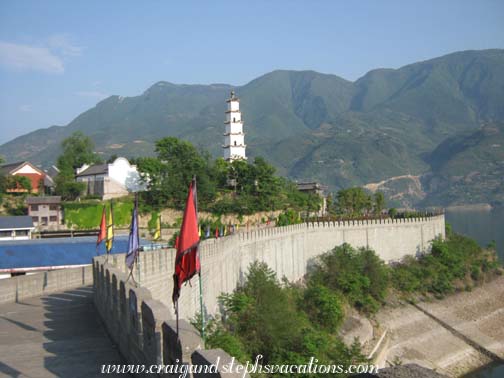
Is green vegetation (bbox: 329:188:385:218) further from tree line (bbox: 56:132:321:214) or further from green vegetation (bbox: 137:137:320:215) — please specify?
green vegetation (bbox: 137:137:320:215)

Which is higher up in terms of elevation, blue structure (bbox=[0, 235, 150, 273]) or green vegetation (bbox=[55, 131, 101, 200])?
green vegetation (bbox=[55, 131, 101, 200])

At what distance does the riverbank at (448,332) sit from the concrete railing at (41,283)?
65.2 feet

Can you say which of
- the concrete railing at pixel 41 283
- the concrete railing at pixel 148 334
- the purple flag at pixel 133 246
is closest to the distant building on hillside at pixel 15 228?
the concrete railing at pixel 41 283

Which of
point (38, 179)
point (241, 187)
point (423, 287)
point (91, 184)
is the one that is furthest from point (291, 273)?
point (38, 179)

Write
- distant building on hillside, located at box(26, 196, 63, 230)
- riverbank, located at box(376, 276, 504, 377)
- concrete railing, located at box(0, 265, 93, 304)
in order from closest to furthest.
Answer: concrete railing, located at box(0, 265, 93, 304) < riverbank, located at box(376, 276, 504, 377) < distant building on hillside, located at box(26, 196, 63, 230)

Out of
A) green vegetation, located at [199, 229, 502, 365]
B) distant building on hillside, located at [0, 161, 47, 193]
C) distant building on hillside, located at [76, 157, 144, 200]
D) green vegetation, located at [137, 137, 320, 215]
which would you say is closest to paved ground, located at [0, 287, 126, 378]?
green vegetation, located at [199, 229, 502, 365]

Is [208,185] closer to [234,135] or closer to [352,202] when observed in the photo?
[234,135]

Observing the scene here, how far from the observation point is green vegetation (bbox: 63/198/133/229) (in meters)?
56.6

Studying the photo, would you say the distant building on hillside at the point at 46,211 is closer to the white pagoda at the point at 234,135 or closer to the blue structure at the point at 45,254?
the blue structure at the point at 45,254

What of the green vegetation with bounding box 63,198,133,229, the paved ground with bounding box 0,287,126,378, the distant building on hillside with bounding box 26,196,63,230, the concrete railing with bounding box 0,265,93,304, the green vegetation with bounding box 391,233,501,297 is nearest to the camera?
the paved ground with bounding box 0,287,126,378

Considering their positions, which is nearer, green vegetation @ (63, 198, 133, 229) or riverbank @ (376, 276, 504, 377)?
riverbank @ (376, 276, 504, 377)

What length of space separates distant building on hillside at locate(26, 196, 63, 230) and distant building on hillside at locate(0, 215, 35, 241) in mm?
7118

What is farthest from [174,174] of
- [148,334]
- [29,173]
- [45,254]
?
[148,334]

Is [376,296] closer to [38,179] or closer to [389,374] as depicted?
[38,179]
